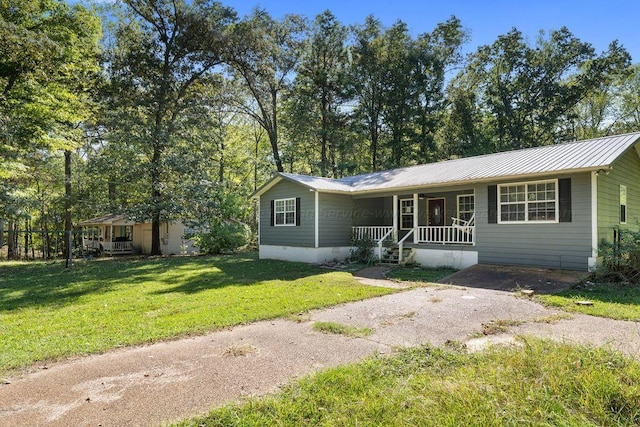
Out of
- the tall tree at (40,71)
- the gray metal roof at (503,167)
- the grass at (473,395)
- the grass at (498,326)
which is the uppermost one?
the tall tree at (40,71)

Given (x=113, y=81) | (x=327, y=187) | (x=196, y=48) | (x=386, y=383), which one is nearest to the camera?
(x=386, y=383)

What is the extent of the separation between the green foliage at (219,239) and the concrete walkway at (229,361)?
14.8 m

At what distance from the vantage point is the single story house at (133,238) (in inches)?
964

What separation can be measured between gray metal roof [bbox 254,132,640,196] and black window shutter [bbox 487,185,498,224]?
1.70ft

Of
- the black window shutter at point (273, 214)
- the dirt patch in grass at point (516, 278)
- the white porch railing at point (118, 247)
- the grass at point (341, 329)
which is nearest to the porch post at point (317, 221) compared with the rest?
the black window shutter at point (273, 214)

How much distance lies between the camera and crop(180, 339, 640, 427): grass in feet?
8.48

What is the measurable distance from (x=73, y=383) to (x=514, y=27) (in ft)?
102

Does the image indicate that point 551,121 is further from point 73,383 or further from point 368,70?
point 73,383

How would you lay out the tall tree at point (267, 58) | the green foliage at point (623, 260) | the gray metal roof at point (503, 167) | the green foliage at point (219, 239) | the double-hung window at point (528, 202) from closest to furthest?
the green foliage at point (623, 260), the gray metal roof at point (503, 167), the double-hung window at point (528, 202), the green foliage at point (219, 239), the tall tree at point (267, 58)

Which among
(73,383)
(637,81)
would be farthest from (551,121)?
(73,383)

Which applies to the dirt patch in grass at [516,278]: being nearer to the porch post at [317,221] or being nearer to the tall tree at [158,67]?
the porch post at [317,221]

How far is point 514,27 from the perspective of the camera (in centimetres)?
2581

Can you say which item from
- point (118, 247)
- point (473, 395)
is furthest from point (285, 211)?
point (118, 247)

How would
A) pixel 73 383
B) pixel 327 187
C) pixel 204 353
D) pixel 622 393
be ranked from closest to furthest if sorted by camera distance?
pixel 622 393
pixel 73 383
pixel 204 353
pixel 327 187
